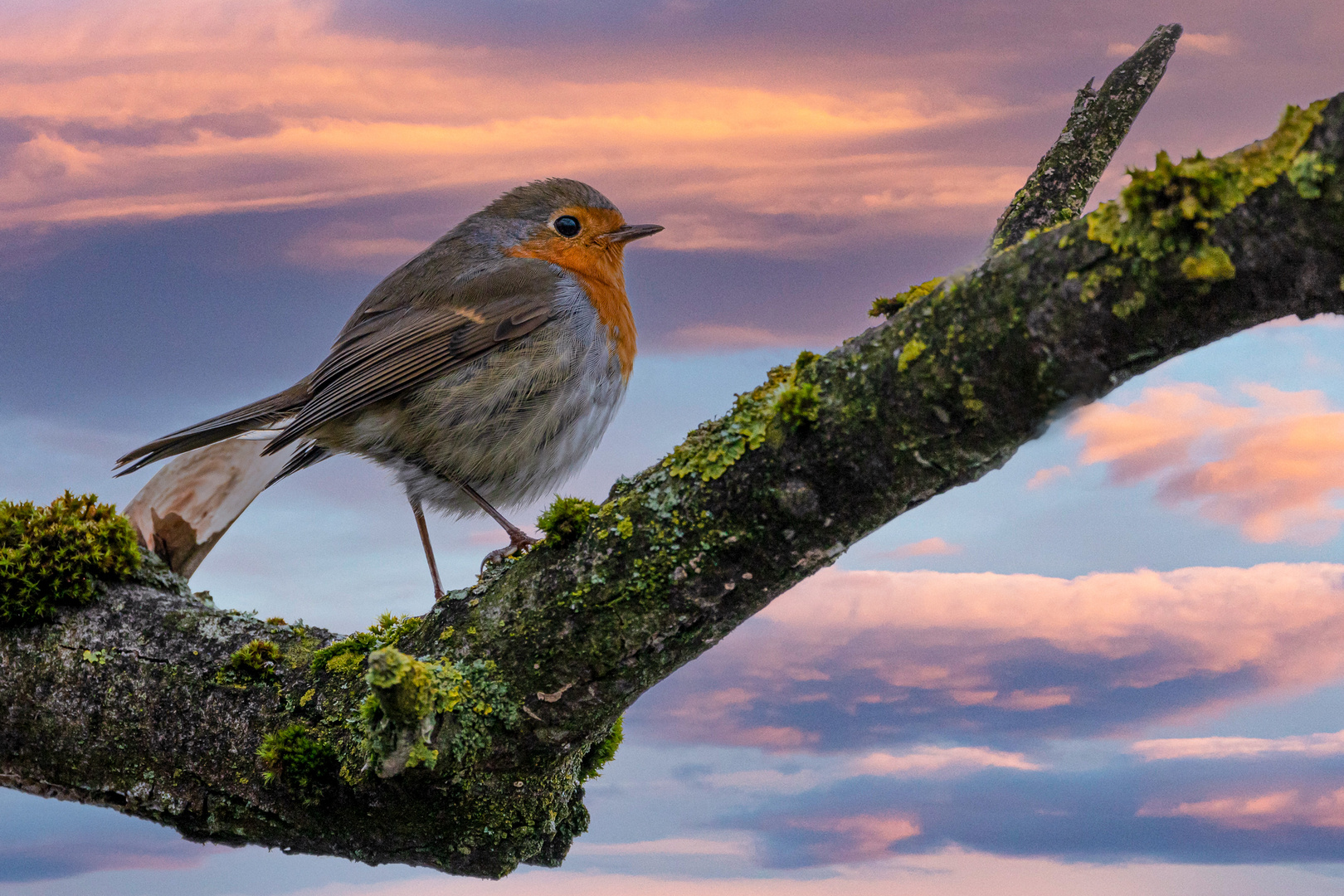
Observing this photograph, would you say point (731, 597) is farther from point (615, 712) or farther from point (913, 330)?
point (913, 330)

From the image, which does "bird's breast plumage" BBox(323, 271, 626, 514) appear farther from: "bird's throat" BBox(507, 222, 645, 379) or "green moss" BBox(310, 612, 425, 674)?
"green moss" BBox(310, 612, 425, 674)

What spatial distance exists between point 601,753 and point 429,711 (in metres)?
1.20

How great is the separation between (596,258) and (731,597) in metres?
2.72

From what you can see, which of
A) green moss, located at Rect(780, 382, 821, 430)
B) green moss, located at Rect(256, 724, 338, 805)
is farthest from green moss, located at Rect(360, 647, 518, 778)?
green moss, located at Rect(780, 382, 821, 430)

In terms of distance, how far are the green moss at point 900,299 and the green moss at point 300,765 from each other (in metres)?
2.24

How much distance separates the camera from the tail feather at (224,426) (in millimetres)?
4746

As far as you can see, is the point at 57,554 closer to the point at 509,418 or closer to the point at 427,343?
the point at 427,343

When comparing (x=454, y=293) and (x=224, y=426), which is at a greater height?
(x=454, y=293)

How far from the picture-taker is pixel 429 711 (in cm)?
282

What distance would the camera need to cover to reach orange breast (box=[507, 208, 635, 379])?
4805 mm

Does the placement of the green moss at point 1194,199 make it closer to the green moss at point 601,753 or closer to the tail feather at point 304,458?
the green moss at point 601,753

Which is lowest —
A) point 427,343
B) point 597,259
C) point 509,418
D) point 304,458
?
point 509,418

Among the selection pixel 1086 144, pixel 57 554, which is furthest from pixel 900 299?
pixel 57 554

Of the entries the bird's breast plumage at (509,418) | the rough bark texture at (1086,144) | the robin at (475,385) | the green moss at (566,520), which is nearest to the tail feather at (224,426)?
the robin at (475,385)
